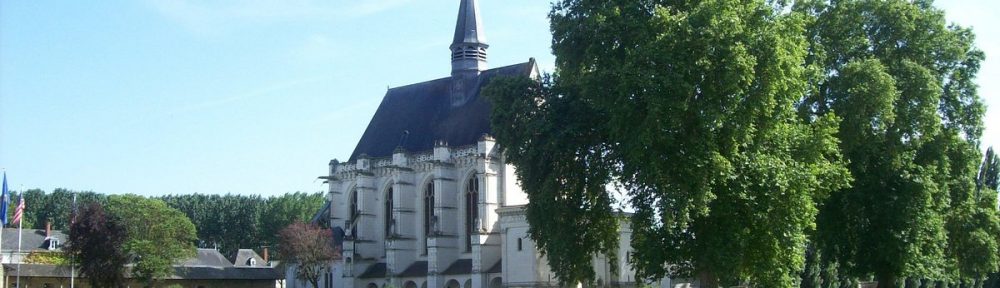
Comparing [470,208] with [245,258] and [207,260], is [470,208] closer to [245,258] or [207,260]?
[207,260]

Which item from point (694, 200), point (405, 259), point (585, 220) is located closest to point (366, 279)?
point (405, 259)

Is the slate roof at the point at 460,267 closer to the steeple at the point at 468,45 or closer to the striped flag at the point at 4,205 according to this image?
the steeple at the point at 468,45

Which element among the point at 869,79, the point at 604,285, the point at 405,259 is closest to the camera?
the point at 869,79

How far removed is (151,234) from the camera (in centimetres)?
5781

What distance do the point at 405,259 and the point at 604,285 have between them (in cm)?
1364

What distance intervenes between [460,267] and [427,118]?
10747mm

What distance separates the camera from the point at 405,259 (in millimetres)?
61781

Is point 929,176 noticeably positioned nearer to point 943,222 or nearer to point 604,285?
point 943,222

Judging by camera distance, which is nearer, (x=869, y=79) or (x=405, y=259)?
(x=869, y=79)

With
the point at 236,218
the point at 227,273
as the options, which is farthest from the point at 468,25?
the point at 236,218

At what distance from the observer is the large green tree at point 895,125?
31.8 meters

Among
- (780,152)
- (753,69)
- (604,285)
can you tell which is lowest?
(604,285)

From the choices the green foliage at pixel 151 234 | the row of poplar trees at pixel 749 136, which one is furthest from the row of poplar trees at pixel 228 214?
the row of poplar trees at pixel 749 136

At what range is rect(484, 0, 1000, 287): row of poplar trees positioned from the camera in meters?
27.0
